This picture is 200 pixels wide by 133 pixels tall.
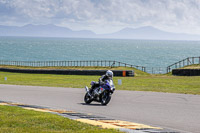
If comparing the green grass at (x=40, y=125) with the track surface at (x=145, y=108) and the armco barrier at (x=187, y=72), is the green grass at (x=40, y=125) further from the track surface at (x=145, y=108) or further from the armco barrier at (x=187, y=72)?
the armco barrier at (x=187, y=72)

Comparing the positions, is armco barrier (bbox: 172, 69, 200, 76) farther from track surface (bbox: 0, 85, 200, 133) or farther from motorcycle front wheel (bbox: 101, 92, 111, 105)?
motorcycle front wheel (bbox: 101, 92, 111, 105)

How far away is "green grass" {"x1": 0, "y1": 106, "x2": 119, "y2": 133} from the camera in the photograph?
9078 millimetres

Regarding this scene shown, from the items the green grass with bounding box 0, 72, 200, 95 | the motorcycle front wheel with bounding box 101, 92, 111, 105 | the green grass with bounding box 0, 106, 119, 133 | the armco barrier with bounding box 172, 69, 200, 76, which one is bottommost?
the green grass with bounding box 0, 106, 119, 133

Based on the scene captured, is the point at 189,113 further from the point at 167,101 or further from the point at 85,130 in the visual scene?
the point at 85,130

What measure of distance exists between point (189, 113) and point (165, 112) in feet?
2.61

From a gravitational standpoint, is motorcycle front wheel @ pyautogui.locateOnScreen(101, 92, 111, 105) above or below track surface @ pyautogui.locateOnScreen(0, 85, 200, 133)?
above

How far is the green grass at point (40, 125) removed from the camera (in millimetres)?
9078

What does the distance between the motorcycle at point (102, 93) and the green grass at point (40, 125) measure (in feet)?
11.9

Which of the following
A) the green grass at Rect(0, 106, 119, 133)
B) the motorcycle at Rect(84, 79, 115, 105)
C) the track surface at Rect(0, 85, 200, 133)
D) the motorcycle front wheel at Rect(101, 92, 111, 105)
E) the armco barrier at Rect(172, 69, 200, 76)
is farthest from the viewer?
the armco barrier at Rect(172, 69, 200, 76)

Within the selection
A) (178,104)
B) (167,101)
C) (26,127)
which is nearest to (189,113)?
(178,104)

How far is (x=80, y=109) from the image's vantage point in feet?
45.8

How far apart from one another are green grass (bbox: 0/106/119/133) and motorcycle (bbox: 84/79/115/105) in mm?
3613

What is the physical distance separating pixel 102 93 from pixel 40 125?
5.31 m

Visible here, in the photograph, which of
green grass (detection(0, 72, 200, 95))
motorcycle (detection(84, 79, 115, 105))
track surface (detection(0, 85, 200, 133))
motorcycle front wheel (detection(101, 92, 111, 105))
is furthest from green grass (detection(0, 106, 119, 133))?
green grass (detection(0, 72, 200, 95))
